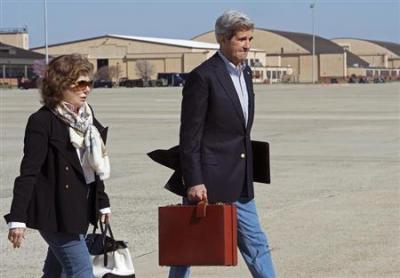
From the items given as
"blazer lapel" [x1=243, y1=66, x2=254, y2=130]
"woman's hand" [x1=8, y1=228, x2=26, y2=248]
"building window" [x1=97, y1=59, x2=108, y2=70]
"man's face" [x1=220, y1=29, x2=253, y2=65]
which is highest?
"building window" [x1=97, y1=59, x2=108, y2=70]

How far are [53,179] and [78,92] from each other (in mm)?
455

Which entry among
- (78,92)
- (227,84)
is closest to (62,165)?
(78,92)

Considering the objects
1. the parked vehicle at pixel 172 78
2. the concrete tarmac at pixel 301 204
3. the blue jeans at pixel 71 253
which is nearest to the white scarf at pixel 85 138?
the blue jeans at pixel 71 253

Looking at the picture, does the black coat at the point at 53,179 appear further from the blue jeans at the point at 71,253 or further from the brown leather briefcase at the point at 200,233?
the brown leather briefcase at the point at 200,233

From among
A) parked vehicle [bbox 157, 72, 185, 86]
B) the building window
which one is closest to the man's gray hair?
parked vehicle [bbox 157, 72, 185, 86]

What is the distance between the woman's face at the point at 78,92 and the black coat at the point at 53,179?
4.6 inches

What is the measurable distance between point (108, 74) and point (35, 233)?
117m

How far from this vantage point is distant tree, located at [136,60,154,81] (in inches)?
5128

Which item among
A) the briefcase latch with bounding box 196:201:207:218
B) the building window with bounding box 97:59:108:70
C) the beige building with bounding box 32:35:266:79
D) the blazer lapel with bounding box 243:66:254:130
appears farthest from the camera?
the building window with bounding box 97:59:108:70

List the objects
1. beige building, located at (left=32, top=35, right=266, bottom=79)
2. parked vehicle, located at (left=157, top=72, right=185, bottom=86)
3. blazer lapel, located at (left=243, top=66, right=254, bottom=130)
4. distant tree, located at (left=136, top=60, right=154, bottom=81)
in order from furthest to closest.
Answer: beige building, located at (left=32, top=35, right=266, bottom=79) < distant tree, located at (left=136, top=60, right=154, bottom=81) < parked vehicle, located at (left=157, top=72, right=185, bottom=86) < blazer lapel, located at (left=243, top=66, right=254, bottom=130)

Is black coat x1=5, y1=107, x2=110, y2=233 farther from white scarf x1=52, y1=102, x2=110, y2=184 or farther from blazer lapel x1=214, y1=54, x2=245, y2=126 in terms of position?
blazer lapel x1=214, y1=54, x2=245, y2=126

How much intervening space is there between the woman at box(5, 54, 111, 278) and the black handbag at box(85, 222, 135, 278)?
3.6 inches

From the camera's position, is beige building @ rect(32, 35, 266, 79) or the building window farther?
the building window

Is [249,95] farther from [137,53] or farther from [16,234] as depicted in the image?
[137,53]
